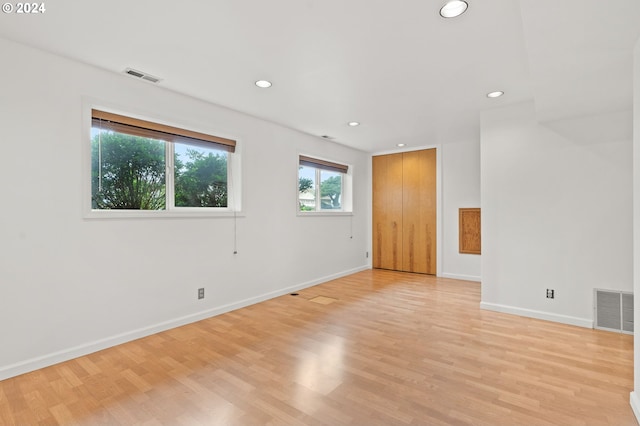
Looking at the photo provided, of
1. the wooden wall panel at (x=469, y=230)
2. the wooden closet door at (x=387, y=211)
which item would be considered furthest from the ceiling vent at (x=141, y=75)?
the wooden wall panel at (x=469, y=230)

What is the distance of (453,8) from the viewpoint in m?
1.91

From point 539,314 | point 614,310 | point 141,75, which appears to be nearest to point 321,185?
point 141,75

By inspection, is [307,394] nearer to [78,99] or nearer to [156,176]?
[156,176]

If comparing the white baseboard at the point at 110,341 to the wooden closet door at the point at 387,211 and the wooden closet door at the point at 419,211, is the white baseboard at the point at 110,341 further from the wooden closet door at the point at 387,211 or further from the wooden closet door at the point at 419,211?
the wooden closet door at the point at 419,211

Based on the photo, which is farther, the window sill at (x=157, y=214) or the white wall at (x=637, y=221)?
the window sill at (x=157, y=214)

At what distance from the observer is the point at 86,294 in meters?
2.67

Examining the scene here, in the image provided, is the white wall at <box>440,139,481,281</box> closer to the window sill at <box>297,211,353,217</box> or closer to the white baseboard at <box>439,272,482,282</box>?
the white baseboard at <box>439,272,482,282</box>

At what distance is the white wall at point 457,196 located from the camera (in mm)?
5516

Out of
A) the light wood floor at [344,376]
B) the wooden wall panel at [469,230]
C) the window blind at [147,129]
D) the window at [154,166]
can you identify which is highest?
the window blind at [147,129]

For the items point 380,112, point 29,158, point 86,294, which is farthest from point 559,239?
point 29,158

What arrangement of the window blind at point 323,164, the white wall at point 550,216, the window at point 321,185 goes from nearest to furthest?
the white wall at point 550,216 < the window blind at point 323,164 < the window at point 321,185

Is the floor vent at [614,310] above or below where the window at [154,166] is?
below

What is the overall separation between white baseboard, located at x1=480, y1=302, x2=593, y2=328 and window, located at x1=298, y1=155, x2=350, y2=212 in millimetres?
3031

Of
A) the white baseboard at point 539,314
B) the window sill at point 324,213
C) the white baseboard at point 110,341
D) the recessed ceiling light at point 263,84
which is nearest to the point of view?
the white baseboard at point 110,341
